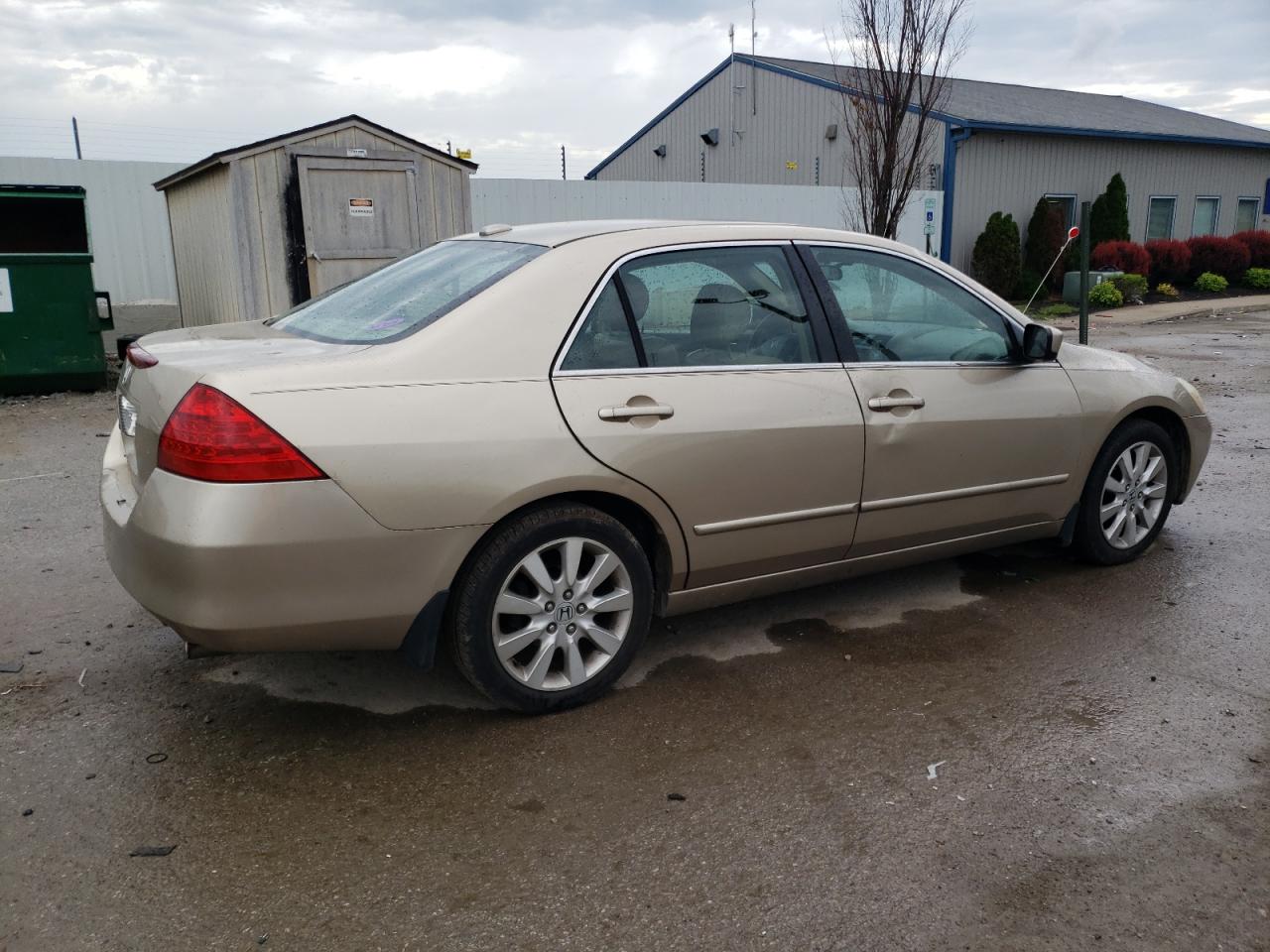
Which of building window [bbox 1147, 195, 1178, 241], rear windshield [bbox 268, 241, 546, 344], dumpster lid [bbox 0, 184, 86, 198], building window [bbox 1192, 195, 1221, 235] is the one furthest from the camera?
building window [bbox 1192, 195, 1221, 235]

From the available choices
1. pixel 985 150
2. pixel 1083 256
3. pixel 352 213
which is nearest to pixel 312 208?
pixel 352 213

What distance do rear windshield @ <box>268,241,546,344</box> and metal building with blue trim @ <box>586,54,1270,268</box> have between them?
1700 centimetres

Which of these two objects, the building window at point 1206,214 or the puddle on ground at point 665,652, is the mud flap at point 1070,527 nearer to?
the puddle on ground at point 665,652

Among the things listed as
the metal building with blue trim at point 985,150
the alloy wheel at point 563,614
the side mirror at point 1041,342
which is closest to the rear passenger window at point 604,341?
the alloy wheel at point 563,614

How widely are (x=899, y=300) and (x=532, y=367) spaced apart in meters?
1.70

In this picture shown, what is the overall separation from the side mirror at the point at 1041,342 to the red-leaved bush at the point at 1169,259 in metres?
21.3

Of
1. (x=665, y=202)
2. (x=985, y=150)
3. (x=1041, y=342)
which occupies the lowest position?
(x=1041, y=342)

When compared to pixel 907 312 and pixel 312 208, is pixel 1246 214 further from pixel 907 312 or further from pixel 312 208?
pixel 907 312

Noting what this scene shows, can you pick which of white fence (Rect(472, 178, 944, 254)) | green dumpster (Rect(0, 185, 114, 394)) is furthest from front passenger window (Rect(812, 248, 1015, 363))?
white fence (Rect(472, 178, 944, 254))

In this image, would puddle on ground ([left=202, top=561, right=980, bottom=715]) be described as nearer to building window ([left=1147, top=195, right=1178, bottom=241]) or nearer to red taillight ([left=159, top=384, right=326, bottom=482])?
red taillight ([left=159, top=384, right=326, bottom=482])

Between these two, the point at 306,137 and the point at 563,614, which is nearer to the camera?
the point at 563,614

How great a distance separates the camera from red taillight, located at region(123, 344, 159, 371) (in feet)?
→ 10.7

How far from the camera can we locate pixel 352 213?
10438 millimetres

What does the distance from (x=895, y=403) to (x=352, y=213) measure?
7.87 m
